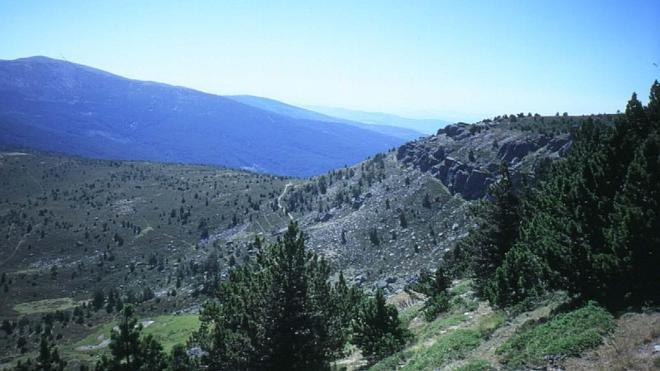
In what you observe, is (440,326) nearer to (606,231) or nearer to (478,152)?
(606,231)

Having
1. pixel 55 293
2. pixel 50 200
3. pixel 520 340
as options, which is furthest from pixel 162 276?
pixel 520 340

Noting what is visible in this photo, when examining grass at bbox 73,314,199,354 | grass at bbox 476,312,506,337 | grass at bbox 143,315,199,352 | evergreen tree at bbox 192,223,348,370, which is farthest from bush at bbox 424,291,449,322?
grass at bbox 73,314,199,354

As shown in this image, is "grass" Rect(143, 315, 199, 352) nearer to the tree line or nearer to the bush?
the bush

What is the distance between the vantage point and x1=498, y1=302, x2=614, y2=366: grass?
1446 centimetres

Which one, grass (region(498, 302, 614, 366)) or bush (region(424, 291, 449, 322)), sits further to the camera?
bush (region(424, 291, 449, 322))

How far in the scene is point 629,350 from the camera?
13000 mm

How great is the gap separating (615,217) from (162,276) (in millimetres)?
111630

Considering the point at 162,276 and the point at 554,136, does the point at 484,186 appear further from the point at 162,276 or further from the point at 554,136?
the point at 162,276

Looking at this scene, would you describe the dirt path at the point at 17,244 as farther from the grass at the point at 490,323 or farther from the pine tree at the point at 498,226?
the grass at the point at 490,323

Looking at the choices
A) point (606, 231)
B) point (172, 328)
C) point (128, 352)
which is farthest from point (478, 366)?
point (172, 328)

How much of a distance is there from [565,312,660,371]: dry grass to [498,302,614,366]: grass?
40 cm

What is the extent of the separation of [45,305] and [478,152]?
4330 inches

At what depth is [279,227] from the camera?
120 meters

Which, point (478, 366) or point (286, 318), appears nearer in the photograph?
point (478, 366)
